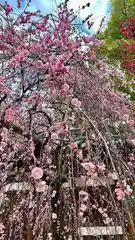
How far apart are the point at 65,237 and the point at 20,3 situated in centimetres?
218

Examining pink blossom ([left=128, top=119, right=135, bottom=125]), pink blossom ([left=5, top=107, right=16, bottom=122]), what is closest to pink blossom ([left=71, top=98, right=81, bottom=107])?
pink blossom ([left=5, top=107, right=16, bottom=122])

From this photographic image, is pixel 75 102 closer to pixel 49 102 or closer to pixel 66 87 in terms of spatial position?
pixel 66 87

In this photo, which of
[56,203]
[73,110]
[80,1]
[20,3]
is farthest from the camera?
[56,203]

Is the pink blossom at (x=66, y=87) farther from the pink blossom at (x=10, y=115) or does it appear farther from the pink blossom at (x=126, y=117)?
the pink blossom at (x=126, y=117)

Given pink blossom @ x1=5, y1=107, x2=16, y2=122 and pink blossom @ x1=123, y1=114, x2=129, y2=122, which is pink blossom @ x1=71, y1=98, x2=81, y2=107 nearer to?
pink blossom @ x1=5, y1=107, x2=16, y2=122

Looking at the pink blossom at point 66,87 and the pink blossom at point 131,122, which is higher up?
the pink blossom at point 66,87

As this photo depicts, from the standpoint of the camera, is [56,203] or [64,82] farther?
[56,203]

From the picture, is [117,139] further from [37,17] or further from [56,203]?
[37,17]

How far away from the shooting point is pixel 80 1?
1992 millimetres

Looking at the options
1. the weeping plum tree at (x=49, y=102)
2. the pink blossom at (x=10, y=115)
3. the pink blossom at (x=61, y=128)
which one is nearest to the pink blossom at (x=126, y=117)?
the weeping plum tree at (x=49, y=102)

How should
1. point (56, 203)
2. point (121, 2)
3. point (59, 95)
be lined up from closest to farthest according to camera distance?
point (59, 95), point (56, 203), point (121, 2)

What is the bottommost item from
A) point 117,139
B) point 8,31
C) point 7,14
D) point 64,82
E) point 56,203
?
point 56,203

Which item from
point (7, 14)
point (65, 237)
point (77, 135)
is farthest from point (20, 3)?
point (65, 237)

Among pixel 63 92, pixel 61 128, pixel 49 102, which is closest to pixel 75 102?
pixel 63 92
